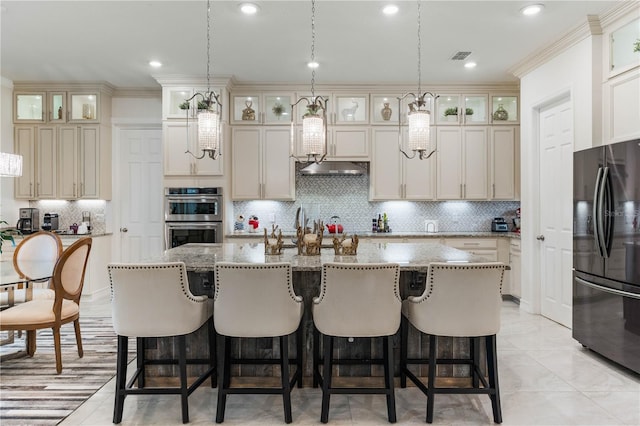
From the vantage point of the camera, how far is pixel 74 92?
18.8ft

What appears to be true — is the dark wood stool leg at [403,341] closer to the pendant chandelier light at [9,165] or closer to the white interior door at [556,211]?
the white interior door at [556,211]

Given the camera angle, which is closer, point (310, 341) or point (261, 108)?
point (310, 341)

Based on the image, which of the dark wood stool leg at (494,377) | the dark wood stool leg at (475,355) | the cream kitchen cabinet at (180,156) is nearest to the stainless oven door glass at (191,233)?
the cream kitchen cabinet at (180,156)

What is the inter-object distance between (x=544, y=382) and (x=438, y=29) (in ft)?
10.5

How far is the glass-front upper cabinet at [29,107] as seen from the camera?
5.73 meters

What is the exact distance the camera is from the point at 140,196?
611 cm

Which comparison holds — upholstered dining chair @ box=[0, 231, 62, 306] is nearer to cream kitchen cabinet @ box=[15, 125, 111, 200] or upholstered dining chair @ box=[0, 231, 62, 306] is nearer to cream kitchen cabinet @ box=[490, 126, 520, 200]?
cream kitchen cabinet @ box=[15, 125, 111, 200]

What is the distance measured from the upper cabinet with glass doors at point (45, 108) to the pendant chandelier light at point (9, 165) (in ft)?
5.93

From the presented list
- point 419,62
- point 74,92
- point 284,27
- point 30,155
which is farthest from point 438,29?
point 30,155

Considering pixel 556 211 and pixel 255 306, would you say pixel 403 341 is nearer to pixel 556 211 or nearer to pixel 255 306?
pixel 255 306

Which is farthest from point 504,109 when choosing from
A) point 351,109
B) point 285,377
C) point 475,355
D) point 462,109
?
point 285,377

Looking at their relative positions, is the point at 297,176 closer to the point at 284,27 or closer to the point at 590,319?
the point at 284,27

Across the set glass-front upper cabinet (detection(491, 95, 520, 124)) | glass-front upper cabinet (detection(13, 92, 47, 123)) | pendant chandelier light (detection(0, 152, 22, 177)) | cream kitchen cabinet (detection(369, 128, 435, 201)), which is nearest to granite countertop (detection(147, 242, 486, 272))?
pendant chandelier light (detection(0, 152, 22, 177))

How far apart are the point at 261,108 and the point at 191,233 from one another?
6.39 feet
